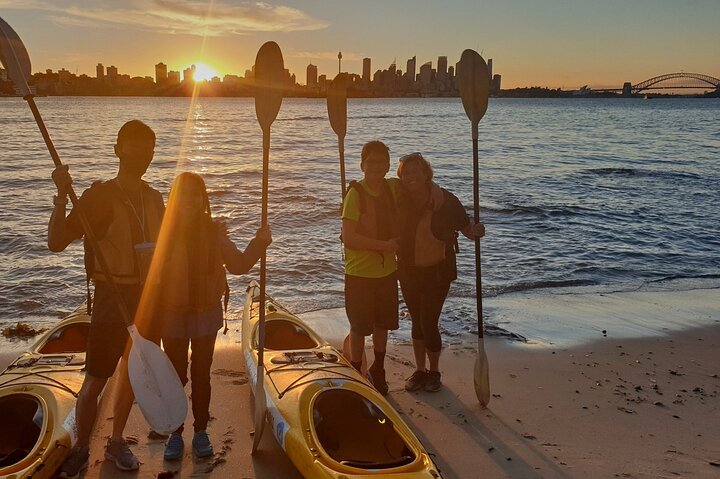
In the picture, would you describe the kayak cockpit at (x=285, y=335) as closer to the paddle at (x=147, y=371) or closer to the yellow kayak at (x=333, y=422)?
the yellow kayak at (x=333, y=422)

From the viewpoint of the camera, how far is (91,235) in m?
3.32

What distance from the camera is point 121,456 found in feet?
12.3

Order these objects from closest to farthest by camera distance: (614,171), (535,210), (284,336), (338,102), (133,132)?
(133,132)
(284,336)
(338,102)
(535,210)
(614,171)

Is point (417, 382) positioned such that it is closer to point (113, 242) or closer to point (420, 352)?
point (420, 352)

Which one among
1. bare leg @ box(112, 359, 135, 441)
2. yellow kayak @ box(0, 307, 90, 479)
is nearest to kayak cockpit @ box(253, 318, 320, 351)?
yellow kayak @ box(0, 307, 90, 479)

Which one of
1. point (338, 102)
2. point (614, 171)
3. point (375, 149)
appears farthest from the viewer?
point (614, 171)

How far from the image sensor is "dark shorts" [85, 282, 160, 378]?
3455 mm

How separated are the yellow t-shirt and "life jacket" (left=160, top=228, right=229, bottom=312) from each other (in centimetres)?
119

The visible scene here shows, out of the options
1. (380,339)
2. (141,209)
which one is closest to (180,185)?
(141,209)

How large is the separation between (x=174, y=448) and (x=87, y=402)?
63 cm

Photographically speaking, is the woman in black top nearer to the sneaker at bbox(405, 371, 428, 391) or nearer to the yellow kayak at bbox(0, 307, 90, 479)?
the sneaker at bbox(405, 371, 428, 391)

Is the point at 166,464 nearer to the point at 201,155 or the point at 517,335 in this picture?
the point at 517,335

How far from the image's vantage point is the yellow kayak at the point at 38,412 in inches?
131

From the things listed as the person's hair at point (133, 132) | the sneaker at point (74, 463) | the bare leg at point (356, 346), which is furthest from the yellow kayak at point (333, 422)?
the person's hair at point (133, 132)
